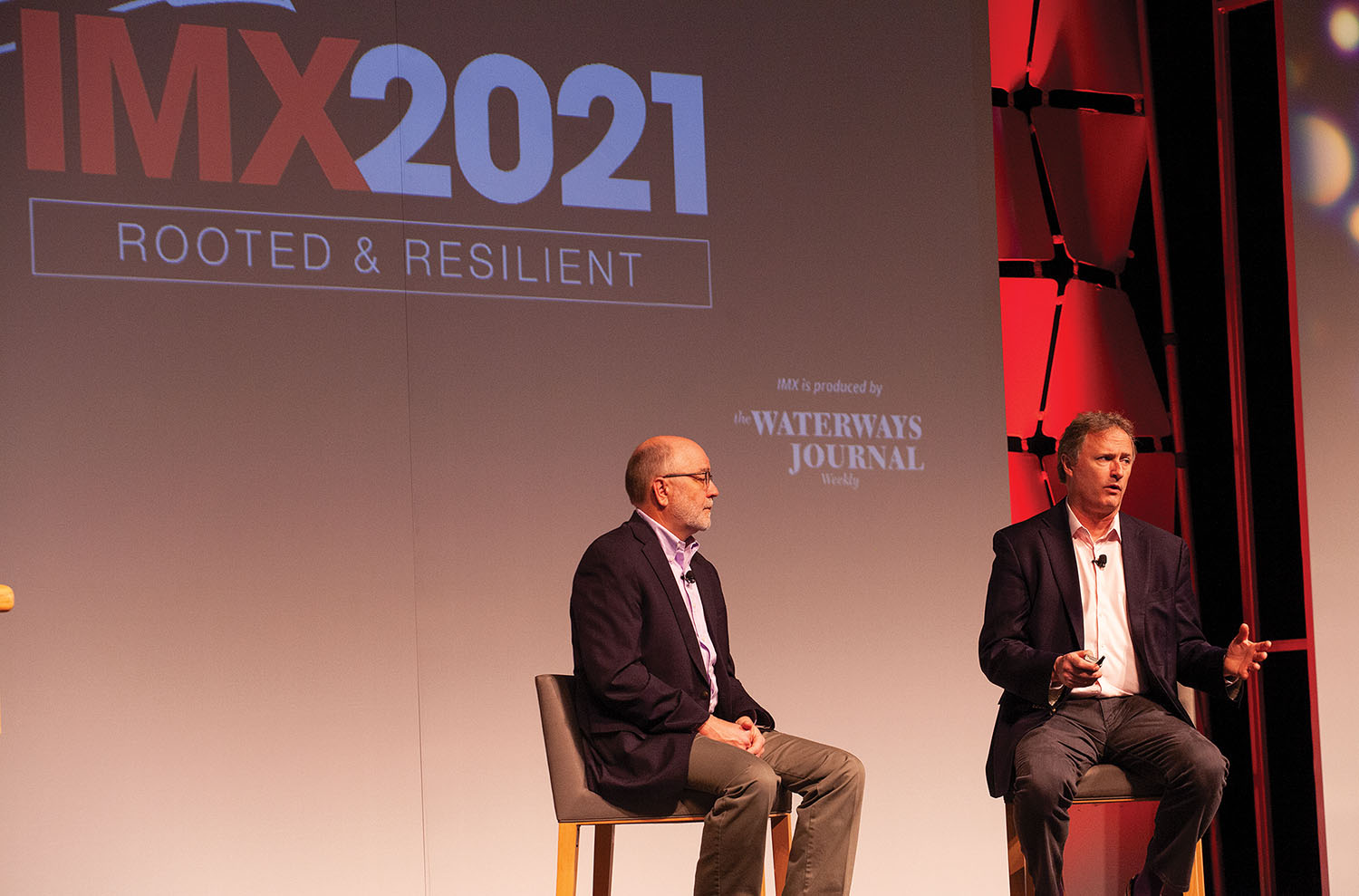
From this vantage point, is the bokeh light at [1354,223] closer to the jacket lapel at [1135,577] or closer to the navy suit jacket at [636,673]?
the jacket lapel at [1135,577]

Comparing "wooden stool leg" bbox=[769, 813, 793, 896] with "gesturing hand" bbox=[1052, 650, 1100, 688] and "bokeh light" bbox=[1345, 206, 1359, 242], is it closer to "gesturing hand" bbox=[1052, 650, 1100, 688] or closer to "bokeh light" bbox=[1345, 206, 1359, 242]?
"gesturing hand" bbox=[1052, 650, 1100, 688]

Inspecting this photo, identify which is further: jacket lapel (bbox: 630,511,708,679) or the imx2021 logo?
the imx2021 logo

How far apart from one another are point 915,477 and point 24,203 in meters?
2.71

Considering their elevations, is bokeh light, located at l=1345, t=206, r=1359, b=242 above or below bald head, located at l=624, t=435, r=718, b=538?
above

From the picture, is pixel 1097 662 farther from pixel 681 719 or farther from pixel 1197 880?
pixel 681 719

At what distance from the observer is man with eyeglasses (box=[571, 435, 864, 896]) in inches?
120

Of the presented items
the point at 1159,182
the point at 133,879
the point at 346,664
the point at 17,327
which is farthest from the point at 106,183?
the point at 1159,182

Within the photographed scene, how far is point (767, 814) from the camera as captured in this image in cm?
304

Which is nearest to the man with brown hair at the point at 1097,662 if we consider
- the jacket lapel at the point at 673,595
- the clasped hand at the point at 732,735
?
the clasped hand at the point at 732,735

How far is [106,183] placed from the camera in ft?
12.7

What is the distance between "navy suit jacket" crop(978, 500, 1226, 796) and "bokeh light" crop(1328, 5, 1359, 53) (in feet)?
7.99

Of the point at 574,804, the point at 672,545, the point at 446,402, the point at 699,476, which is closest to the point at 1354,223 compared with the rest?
the point at 699,476

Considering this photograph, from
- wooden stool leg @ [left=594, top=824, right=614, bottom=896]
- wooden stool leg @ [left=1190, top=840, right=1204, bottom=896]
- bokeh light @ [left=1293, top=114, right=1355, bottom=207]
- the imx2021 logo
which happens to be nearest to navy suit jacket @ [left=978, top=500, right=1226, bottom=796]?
wooden stool leg @ [left=1190, top=840, right=1204, bottom=896]

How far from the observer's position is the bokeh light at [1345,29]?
507cm
